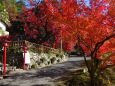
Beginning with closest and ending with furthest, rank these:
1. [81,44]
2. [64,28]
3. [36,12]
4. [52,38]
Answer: [64,28] < [81,44] < [36,12] < [52,38]

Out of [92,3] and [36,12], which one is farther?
[36,12]

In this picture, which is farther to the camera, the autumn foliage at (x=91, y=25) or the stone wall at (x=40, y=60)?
the stone wall at (x=40, y=60)

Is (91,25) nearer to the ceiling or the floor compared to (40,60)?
nearer to the ceiling

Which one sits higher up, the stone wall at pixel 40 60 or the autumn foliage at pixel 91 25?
the autumn foliage at pixel 91 25

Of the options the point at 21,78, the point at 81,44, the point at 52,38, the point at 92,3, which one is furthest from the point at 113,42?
the point at 52,38

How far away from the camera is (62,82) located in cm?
1214

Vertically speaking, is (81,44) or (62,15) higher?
(62,15)

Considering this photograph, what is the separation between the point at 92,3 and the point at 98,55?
11.7ft

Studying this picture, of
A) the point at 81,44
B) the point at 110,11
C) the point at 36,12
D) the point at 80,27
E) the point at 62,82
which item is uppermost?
the point at 36,12

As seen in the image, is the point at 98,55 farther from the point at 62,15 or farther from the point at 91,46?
the point at 62,15

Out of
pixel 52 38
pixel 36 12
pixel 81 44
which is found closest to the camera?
pixel 81 44

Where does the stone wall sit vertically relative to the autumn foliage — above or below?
below

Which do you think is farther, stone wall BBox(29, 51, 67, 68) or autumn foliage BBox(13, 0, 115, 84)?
stone wall BBox(29, 51, 67, 68)

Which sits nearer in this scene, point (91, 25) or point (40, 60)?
point (91, 25)
